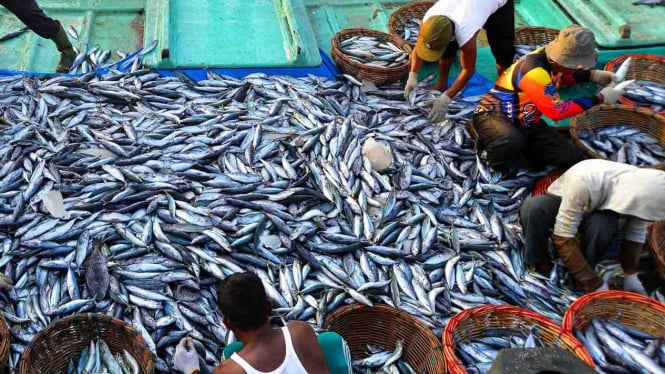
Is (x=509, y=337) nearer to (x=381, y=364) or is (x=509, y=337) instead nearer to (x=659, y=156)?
(x=381, y=364)

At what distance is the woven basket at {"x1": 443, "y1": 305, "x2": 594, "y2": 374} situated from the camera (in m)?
3.75

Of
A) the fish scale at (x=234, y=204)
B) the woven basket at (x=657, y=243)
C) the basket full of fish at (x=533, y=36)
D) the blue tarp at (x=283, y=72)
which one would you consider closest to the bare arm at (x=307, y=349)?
the fish scale at (x=234, y=204)

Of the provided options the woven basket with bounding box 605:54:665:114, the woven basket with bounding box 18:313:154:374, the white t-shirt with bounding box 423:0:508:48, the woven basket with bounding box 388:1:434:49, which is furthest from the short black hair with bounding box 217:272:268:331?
the woven basket with bounding box 605:54:665:114

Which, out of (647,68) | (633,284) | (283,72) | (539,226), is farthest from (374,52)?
(633,284)

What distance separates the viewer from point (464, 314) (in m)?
3.90

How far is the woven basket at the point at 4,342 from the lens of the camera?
3402mm

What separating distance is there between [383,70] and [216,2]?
2384mm

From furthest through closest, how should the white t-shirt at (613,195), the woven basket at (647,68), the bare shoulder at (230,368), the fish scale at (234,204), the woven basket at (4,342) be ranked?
the woven basket at (647,68) → the fish scale at (234,204) → the white t-shirt at (613,195) → the woven basket at (4,342) → the bare shoulder at (230,368)

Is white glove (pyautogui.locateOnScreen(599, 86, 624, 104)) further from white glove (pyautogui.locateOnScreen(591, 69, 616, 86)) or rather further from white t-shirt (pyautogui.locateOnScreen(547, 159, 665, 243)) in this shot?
white t-shirt (pyautogui.locateOnScreen(547, 159, 665, 243))

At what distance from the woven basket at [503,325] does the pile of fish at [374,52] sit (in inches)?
126

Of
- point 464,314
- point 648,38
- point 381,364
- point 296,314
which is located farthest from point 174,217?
point 648,38

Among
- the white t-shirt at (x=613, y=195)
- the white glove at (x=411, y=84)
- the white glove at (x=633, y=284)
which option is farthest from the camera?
the white glove at (x=411, y=84)

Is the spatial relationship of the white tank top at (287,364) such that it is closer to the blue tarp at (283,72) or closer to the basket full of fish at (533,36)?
the blue tarp at (283,72)

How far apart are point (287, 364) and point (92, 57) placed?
5041mm
